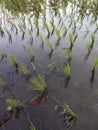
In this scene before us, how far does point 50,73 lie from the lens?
274 centimetres

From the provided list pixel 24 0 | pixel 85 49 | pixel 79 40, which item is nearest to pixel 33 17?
pixel 24 0

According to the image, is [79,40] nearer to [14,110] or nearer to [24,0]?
[14,110]

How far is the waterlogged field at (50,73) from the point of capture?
6.91 feet

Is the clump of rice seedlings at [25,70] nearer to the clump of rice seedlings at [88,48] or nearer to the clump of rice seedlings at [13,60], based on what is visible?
the clump of rice seedlings at [13,60]

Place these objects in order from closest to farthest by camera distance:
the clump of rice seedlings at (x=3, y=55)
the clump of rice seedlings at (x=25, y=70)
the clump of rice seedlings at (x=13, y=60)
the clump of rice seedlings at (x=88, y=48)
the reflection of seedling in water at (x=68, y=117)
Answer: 1. the reflection of seedling in water at (x=68, y=117)
2. the clump of rice seedlings at (x=25, y=70)
3. the clump of rice seedlings at (x=13, y=60)
4. the clump of rice seedlings at (x=88, y=48)
5. the clump of rice seedlings at (x=3, y=55)

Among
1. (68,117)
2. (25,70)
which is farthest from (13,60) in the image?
(68,117)

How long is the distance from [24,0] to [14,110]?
3.50 meters

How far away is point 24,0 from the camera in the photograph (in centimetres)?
521

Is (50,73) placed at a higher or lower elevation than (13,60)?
lower

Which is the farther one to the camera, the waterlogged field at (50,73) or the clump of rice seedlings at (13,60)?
the clump of rice seedlings at (13,60)

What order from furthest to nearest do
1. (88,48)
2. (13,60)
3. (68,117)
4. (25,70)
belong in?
(88,48), (13,60), (25,70), (68,117)

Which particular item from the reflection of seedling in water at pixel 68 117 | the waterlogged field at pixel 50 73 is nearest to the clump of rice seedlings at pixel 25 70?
the waterlogged field at pixel 50 73

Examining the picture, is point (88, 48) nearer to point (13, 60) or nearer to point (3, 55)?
point (13, 60)

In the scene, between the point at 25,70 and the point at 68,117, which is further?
the point at 25,70
